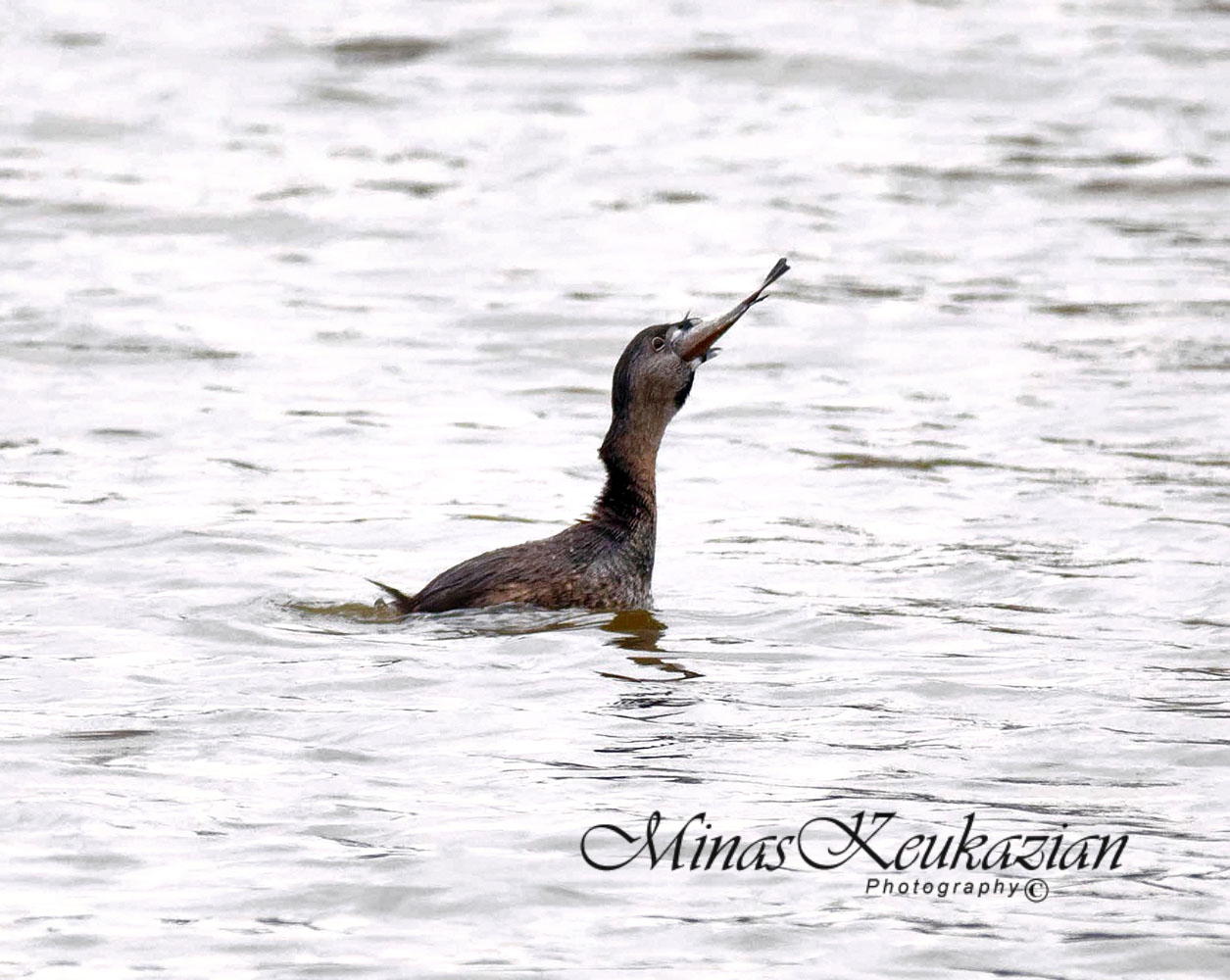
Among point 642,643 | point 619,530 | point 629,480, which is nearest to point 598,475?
point 629,480

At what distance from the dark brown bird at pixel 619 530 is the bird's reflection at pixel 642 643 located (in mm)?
82

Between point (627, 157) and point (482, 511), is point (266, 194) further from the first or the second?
point (482, 511)

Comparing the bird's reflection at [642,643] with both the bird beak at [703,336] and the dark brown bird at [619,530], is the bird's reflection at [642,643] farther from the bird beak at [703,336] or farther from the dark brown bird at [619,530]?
the bird beak at [703,336]

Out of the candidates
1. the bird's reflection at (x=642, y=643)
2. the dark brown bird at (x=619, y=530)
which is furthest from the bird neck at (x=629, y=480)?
the bird's reflection at (x=642, y=643)

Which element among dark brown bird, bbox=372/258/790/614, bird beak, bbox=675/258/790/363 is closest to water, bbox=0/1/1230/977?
dark brown bird, bbox=372/258/790/614

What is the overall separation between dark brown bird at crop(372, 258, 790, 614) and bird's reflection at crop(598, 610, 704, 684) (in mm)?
82

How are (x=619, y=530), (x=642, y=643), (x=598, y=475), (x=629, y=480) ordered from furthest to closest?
(x=598, y=475), (x=629, y=480), (x=619, y=530), (x=642, y=643)

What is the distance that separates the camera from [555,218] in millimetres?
19516

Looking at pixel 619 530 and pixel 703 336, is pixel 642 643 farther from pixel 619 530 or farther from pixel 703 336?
pixel 703 336

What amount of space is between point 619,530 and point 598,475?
3.01m

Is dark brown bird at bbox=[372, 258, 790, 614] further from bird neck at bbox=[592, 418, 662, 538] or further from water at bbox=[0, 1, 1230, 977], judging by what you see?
water at bbox=[0, 1, 1230, 977]


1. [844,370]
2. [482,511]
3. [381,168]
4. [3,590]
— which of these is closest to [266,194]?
[381,168]

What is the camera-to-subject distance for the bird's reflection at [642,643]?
9422mm

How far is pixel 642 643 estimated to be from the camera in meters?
9.95
